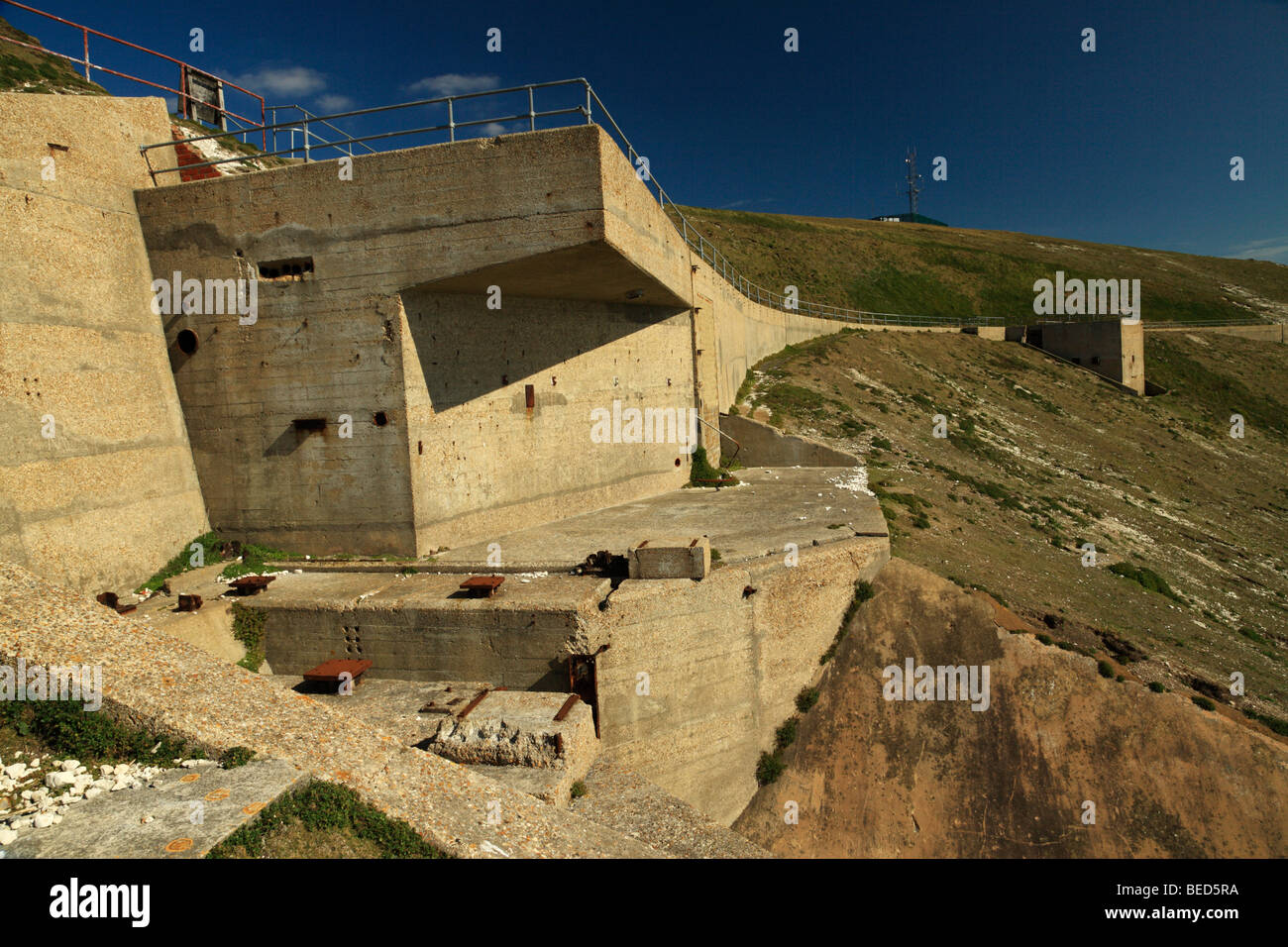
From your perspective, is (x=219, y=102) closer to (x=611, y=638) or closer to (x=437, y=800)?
(x=611, y=638)

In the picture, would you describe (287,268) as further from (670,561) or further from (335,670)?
(670,561)

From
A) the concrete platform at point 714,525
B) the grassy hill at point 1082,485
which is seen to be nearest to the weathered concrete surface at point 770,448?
the grassy hill at point 1082,485

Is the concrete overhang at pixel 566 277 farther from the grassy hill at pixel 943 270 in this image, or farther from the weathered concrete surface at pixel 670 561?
the grassy hill at pixel 943 270

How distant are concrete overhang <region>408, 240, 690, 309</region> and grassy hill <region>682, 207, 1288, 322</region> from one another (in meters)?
48.4

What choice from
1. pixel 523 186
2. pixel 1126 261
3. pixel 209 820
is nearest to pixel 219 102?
pixel 523 186

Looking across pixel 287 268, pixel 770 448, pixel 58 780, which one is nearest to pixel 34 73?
pixel 287 268

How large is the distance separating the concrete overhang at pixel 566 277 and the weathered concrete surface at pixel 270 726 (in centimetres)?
710

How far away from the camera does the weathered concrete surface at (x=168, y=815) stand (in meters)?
4.88

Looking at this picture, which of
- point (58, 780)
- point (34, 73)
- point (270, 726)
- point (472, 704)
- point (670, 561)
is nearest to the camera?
point (58, 780)

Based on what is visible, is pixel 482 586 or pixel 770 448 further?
pixel 770 448

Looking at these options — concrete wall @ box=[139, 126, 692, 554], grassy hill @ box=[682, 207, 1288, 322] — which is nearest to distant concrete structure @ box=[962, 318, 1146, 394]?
grassy hill @ box=[682, 207, 1288, 322]

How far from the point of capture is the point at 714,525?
47.9 feet

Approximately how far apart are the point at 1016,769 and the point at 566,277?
11971 millimetres

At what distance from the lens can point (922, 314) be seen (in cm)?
6850
